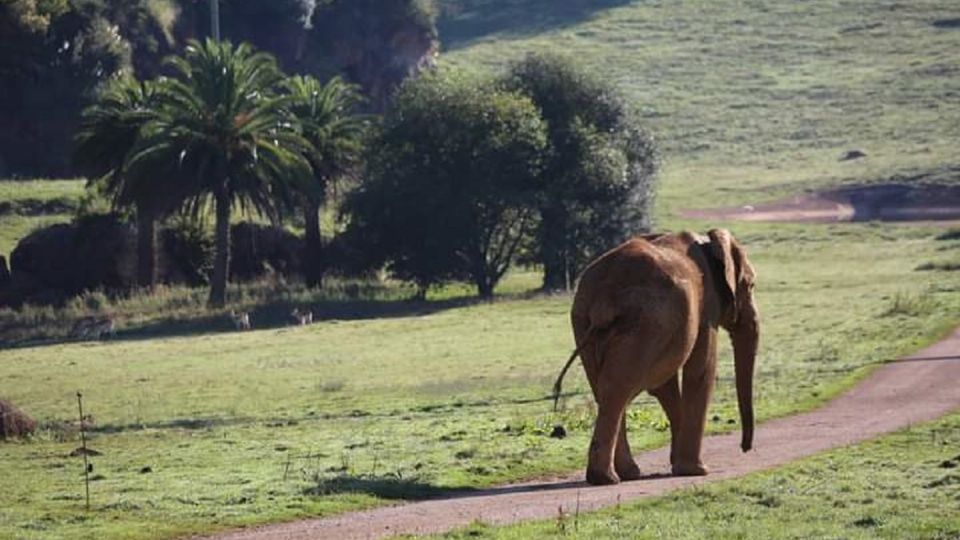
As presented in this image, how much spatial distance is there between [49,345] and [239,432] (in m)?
24.9

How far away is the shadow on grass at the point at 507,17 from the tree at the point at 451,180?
2851 inches

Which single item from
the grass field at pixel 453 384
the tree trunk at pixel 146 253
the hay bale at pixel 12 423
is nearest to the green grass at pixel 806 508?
the grass field at pixel 453 384

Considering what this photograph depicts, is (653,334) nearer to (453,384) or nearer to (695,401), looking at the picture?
(695,401)

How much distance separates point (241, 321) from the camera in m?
55.2

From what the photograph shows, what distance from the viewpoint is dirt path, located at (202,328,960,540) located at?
56.2 ft

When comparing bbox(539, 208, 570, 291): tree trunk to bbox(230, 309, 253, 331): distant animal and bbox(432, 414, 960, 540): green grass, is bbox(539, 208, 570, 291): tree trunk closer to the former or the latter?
bbox(230, 309, 253, 331): distant animal

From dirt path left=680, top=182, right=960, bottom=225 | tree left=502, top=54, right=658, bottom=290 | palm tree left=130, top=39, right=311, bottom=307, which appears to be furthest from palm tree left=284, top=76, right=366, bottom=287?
dirt path left=680, top=182, right=960, bottom=225

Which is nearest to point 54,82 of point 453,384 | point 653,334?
point 453,384

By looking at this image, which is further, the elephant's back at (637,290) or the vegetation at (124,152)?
the vegetation at (124,152)

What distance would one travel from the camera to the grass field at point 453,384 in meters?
18.3

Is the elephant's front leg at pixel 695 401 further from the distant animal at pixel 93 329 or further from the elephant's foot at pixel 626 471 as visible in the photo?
the distant animal at pixel 93 329

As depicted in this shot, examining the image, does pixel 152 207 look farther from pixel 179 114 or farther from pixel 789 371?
pixel 789 371

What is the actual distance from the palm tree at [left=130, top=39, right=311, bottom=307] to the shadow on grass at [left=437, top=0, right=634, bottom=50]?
7634 cm

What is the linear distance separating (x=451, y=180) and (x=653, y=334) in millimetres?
46599
